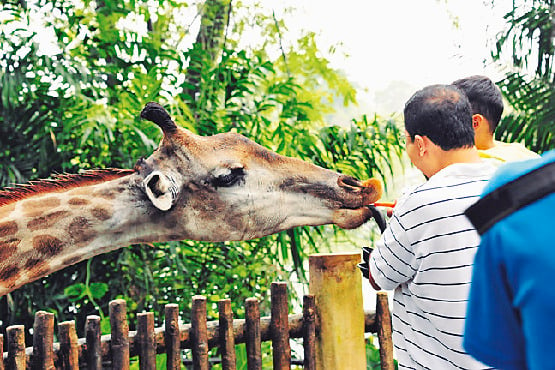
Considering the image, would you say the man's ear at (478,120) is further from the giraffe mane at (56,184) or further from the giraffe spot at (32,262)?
the giraffe spot at (32,262)

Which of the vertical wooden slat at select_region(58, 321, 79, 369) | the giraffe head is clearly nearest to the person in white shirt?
the giraffe head

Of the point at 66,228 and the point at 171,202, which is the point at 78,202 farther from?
the point at 171,202

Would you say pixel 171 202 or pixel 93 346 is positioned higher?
pixel 171 202

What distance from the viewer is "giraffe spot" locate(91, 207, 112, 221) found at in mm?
2074

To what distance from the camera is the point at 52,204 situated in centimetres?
210

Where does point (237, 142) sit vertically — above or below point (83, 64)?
below

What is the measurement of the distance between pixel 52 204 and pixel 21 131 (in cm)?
200

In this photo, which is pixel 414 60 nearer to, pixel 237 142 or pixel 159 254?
pixel 159 254

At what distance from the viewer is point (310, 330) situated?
8.91 ft

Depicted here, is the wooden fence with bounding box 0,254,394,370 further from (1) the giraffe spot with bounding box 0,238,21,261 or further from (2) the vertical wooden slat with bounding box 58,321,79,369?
(1) the giraffe spot with bounding box 0,238,21,261

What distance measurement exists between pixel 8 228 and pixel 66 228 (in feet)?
0.61

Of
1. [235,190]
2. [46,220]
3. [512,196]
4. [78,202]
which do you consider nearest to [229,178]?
[235,190]

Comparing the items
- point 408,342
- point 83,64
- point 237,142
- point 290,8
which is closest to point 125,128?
point 83,64

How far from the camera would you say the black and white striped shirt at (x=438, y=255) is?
1400 millimetres
